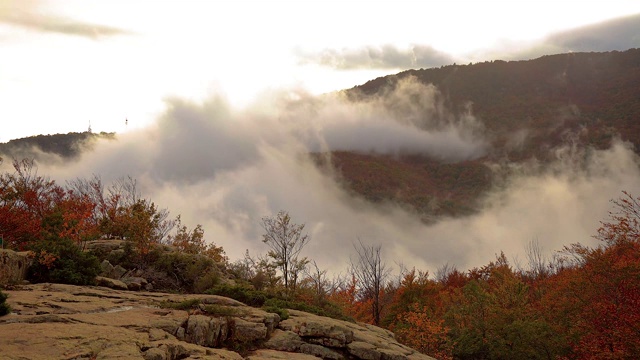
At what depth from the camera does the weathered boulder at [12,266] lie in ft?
60.3

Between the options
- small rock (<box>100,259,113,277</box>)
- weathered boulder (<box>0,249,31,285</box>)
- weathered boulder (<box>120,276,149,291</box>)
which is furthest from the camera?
small rock (<box>100,259,113,277</box>)

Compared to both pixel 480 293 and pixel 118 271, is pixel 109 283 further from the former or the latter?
pixel 480 293

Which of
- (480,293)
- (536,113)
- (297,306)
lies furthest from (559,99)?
(297,306)

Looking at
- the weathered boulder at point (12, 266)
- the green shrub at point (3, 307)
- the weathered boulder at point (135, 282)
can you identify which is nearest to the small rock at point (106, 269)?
the weathered boulder at point (135, 282)

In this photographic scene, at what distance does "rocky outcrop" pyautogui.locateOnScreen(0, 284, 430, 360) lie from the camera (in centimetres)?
1139

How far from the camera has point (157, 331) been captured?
13.8 metres

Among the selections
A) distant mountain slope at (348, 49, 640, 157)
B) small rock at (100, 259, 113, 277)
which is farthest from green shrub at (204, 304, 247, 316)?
Result: distant mountain slope at (348, 49, 640, 157)

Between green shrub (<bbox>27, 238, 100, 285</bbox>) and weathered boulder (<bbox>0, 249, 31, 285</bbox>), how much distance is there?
0.42 metres

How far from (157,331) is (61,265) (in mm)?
9702

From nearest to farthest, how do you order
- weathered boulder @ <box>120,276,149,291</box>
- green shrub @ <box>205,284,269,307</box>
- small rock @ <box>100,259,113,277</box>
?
1. green shrub @ <box>205,284,269,307</box>
2. weathered boulder @ <box>120,276,149,291</box>
3. small rock @ <box>100,259,113,277</box>

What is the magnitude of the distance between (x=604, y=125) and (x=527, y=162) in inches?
1004

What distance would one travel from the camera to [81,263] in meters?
21.1

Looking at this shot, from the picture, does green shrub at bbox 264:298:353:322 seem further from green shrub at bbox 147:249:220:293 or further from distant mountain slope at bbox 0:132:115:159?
distant mountain slope at bbox 0:132:115:159

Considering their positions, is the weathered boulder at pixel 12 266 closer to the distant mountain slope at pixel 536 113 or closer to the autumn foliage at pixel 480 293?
the autumn foliage at pixel 480 293
